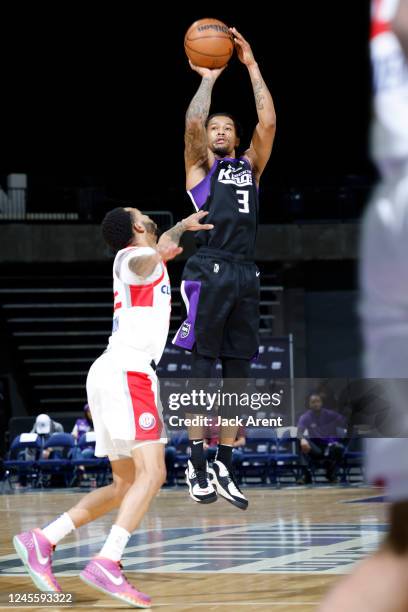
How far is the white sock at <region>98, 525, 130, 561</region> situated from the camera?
5555 mm

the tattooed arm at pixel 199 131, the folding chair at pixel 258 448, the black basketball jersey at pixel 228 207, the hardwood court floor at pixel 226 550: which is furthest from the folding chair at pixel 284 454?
the tattooed arm at pixel 199 131

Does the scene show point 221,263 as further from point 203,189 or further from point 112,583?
point 112,583

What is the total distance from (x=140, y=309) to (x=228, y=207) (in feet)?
3.21

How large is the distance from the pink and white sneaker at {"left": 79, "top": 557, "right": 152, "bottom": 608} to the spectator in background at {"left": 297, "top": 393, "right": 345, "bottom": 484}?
1036 cm

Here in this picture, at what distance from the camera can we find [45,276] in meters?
23.2

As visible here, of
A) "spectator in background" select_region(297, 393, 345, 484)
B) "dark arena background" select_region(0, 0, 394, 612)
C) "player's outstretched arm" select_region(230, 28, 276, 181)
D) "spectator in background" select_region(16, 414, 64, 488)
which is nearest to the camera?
"player's outstretched arm" select_region(230, 28, 276, 181)

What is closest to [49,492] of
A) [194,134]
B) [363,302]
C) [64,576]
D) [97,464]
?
[97,464]

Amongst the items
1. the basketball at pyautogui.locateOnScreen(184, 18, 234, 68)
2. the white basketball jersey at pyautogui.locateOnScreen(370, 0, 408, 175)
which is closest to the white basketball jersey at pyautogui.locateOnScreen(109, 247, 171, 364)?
the basketball at pyautogui.locateOnScreen(184, 18, 234, 68)

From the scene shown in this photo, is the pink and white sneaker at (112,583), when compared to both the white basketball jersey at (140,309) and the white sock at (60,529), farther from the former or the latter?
the white basketball jersey at (140,309)

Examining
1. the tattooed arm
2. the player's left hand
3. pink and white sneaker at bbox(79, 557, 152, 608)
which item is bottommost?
pink and white sneaker at bbox(79, 557, 152, 608)

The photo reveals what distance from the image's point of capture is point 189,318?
254 inches

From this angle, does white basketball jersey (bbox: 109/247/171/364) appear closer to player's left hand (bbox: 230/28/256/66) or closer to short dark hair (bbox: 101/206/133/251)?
short dark hair (bbox: 101/206/133/251)

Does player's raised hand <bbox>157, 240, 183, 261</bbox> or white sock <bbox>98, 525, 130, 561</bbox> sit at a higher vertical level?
player's raised hand <bbox>157, 240, 183, 261</bbox>

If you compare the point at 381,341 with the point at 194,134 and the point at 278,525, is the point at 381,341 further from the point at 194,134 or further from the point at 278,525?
the point at 278,525
